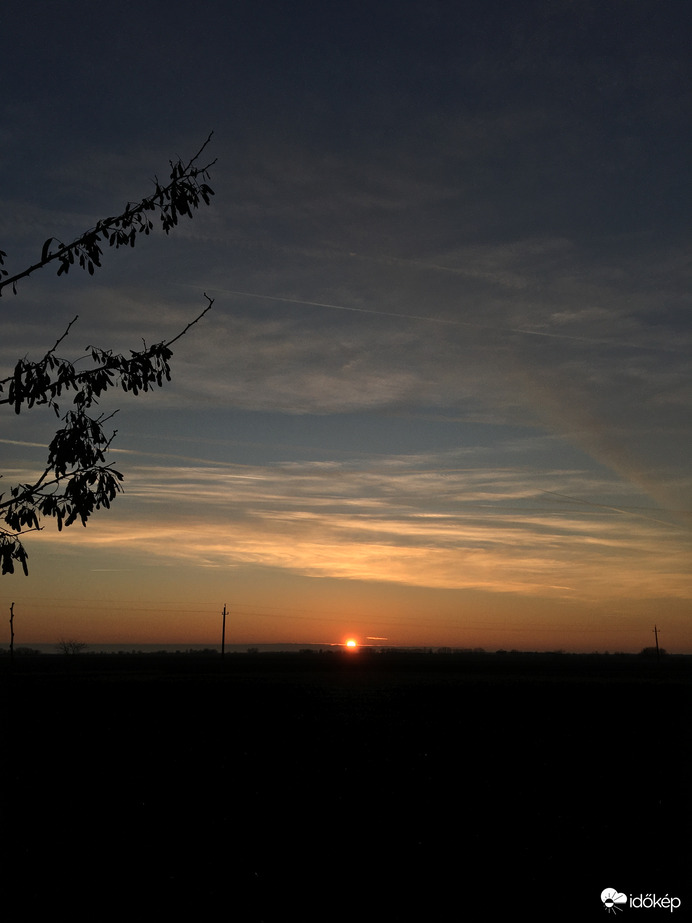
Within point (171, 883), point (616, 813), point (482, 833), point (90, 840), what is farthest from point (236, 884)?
point (616, 813)

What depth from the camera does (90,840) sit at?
10938mm

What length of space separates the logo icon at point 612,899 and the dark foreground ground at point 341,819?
0.41ft

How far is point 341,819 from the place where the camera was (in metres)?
12.0

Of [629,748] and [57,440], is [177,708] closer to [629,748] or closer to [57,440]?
[629,748]

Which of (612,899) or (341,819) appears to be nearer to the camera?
(612,899)

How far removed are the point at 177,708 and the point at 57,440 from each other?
2611cm

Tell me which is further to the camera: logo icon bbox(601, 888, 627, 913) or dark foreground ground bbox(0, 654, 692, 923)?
dark foreground ground bbox(0, 654, 692, 923)

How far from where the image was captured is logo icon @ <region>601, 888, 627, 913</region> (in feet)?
27.6

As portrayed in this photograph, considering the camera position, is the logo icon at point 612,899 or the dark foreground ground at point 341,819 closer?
the logo icon at point 612,899

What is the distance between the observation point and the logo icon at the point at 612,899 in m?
8.40

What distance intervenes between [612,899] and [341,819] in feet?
14.9

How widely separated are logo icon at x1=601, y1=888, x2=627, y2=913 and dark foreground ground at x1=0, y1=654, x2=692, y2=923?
5.0 inches

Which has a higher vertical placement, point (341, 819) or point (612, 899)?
point (612, 899)

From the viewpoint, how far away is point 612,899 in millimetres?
8586
